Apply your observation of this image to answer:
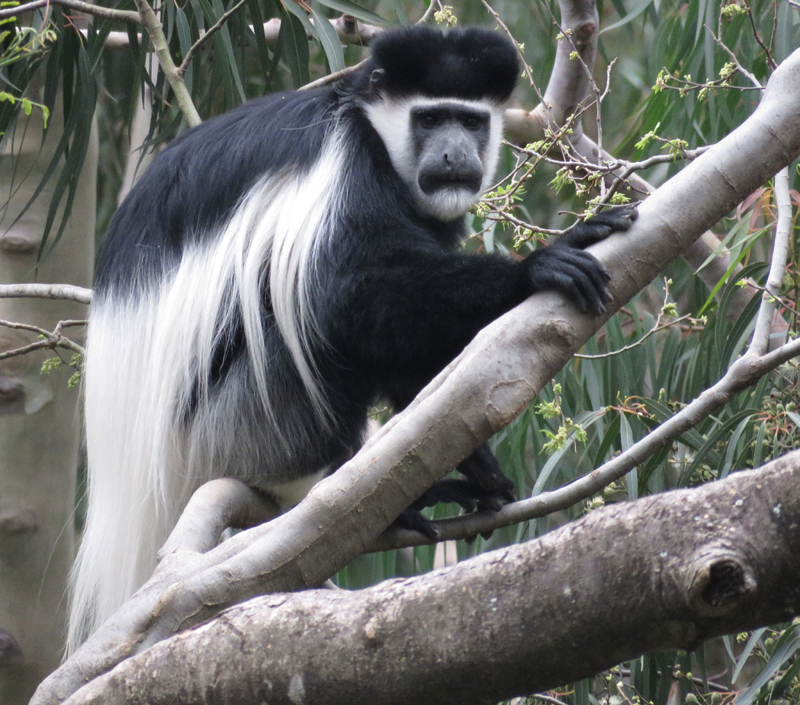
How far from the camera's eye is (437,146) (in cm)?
207

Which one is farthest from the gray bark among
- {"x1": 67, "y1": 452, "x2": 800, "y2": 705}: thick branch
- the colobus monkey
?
{"x1": 67, "y1": 452, "x2": 800, "y2": 705}: thick branch

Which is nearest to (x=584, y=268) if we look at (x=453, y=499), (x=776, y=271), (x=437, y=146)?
(x=776, y=271)

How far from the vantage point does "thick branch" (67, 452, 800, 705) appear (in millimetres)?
693

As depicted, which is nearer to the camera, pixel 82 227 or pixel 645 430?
pixel 645 430

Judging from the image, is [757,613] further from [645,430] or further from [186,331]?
→ [645,430]

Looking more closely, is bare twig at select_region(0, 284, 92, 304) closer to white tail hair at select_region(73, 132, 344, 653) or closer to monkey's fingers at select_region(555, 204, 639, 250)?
white tail hair at select_region(73, 132, 344, 653)

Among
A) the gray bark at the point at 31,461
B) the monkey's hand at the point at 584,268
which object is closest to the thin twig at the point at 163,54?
the gray bark at the point at 31,461

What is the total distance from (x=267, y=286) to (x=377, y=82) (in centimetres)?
52

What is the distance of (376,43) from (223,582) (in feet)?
4.58

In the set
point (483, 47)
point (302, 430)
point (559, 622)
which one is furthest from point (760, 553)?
point (483, 47)

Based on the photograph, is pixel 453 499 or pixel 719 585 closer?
pixel 719 585

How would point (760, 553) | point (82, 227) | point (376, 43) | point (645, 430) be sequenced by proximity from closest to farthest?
point (760, 553)
point (376, 43)
point (645, 430)
point (82, 227)

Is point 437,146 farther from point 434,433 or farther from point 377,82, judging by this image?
point 434,433

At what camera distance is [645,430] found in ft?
8.14
